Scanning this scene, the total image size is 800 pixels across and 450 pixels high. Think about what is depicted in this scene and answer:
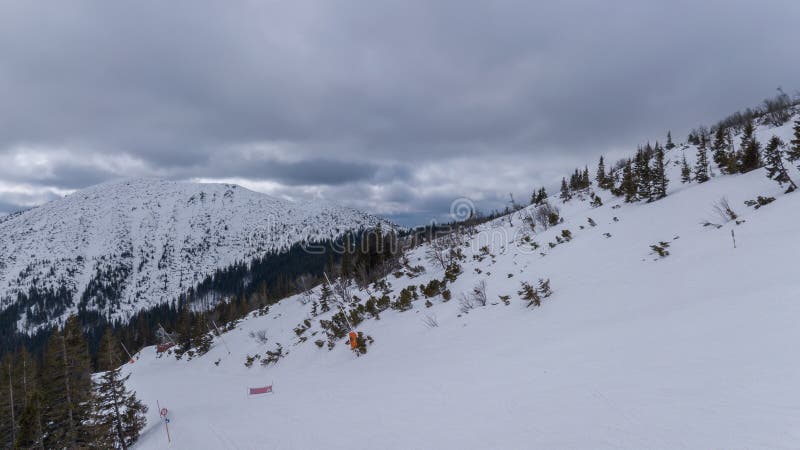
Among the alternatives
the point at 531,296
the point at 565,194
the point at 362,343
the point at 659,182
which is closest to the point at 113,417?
the point at 362,343

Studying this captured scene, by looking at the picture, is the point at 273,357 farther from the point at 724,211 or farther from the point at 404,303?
the point at 724,211

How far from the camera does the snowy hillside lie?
18.9 ft

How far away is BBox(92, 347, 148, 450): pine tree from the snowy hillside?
136 cm

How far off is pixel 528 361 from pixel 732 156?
22.4 m

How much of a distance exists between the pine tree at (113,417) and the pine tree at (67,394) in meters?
0.58

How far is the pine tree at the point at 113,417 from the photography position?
703 inches

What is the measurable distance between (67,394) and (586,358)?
81.2 feet

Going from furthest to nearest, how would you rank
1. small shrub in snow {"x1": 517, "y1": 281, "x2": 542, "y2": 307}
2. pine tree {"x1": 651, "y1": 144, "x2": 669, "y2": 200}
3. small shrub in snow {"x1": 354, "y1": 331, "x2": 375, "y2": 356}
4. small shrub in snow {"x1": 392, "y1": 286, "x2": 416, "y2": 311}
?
small shrub in snow {"x1": 392, "y1": 286, "x2": 416, "y2": 311}
pine tree {"x1": 651, "y1": 144, "x2": 669, "y2": 200}
small shrub in snow {"x1": 354, "y1": 331, "x2": 375, "y2": 356}
small shrub in snow {"x1": 517, "y1": 281, "x2": 542, "y2": 307}

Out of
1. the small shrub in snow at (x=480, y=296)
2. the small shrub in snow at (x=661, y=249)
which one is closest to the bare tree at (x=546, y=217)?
the small shrub in snow at (x=480, y=296)

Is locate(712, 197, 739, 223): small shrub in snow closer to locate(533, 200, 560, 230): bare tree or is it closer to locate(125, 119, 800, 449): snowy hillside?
locate(125, 119, 800, 449): snowy hillside

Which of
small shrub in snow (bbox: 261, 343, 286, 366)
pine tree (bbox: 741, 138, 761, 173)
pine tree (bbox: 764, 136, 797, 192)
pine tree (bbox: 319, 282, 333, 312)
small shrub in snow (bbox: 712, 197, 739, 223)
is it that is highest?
pine tree (bbox: 741, 138, 761, 173)

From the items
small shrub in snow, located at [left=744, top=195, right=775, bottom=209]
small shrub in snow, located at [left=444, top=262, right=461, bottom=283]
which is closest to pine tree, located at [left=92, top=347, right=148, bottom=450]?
small shrub in snow, located at [left=444, top=262, right=461, bottom=283]

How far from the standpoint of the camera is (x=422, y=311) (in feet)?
70.1

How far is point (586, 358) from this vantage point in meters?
8.95
